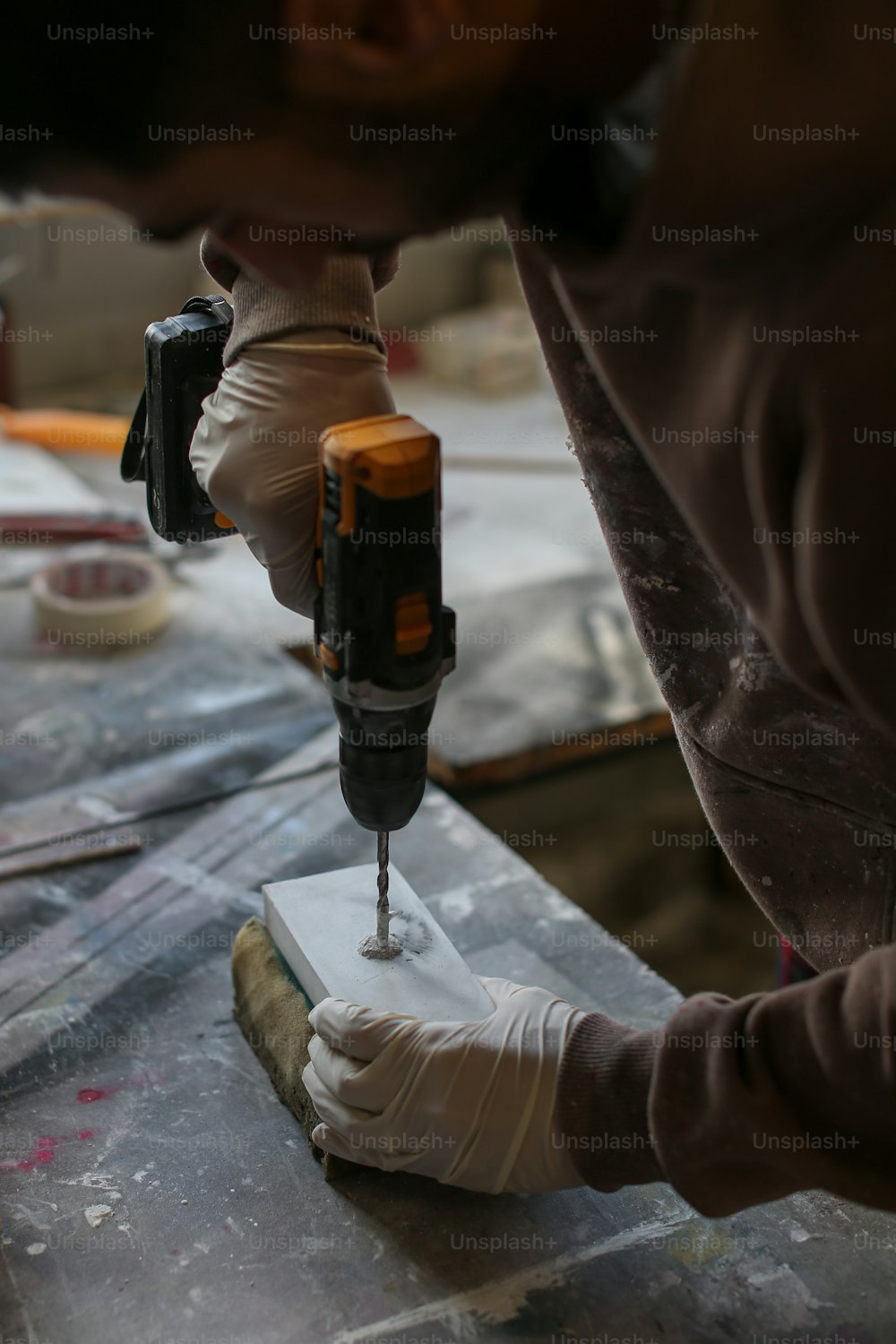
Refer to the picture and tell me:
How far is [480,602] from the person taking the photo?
10.6 feet

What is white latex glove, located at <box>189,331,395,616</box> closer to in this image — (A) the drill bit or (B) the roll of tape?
(A) the drill bit

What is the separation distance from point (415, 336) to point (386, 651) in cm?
390

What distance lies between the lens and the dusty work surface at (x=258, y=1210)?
1.25 m

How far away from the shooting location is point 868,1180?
1102 mm

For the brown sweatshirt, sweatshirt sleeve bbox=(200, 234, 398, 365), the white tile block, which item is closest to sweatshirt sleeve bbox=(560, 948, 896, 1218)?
the brown sweatshirt

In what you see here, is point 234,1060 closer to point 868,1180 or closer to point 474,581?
point 868,1180

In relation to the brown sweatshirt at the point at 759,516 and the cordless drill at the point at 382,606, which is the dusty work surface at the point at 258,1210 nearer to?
the brown sweatshirt at the point at 759,516

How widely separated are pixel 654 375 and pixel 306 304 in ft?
1.73

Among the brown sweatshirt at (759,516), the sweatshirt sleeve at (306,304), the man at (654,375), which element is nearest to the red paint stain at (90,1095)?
the man at (654,375)

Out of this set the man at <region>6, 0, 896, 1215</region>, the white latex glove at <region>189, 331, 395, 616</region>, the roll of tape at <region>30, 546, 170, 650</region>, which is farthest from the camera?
the roll of tape at <region>30, 546, 170, 650</region>

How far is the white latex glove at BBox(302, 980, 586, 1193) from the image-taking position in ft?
4.24

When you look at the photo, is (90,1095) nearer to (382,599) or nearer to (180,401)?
(382,599)

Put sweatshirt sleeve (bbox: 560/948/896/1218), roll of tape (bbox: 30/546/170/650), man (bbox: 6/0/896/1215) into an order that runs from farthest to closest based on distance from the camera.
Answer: roll of tape (bbox: 30/546/170/650) < sweatshirt sleeve (bbox: 560/948/896/1218) < man (bbox: 6/0/896/1215)

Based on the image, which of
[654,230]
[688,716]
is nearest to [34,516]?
[688,716]
